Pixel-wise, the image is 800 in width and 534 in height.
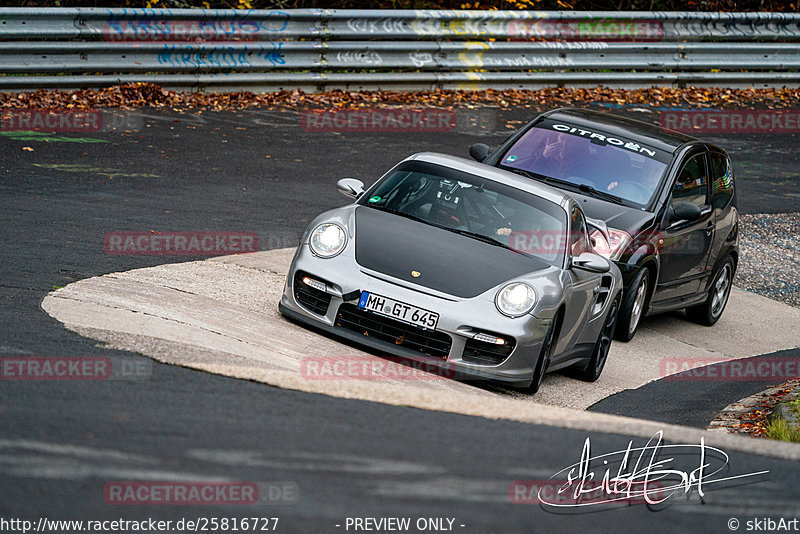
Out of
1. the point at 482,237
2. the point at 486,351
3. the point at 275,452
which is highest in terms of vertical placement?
the point at 482,237

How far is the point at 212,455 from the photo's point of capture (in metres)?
4.74

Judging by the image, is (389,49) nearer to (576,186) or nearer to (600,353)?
(576,186)

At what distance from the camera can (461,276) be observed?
750 cm

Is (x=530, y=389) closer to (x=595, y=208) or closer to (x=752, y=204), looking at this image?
(x=595, y=208)

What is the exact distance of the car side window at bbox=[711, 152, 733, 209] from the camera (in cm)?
1127

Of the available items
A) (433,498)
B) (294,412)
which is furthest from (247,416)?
(433,498)

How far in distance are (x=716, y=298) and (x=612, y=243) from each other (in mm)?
2432

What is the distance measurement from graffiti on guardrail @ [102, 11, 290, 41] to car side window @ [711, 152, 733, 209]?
8294mm

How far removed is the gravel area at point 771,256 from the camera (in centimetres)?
1261

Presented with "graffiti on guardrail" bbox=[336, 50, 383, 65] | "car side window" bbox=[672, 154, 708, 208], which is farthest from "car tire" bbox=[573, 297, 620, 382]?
"graffiti on guardrail" bbox=[336, 50, 383, 65]

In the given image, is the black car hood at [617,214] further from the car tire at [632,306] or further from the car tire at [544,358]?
the car tire at [544,358]

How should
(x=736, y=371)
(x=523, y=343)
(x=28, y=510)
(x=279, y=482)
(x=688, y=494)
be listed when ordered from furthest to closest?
(x=736, y=371)
(x=523, y=343)
(x=688, y=494)
(x=279, y=482)
(x=28, y=510)

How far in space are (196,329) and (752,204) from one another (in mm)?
10472

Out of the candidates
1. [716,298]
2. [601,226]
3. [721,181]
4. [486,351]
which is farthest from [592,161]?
[486,351]
